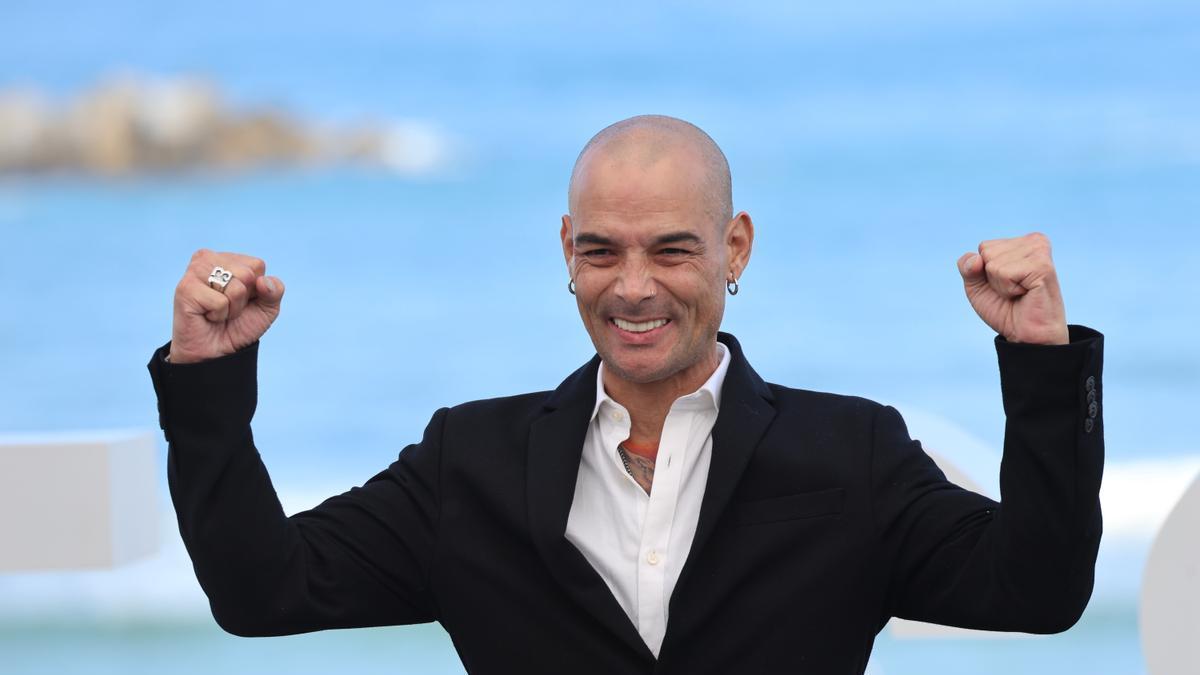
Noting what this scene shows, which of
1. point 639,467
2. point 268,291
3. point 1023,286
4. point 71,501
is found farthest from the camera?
point 71,501

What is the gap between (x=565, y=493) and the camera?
2.10 meters

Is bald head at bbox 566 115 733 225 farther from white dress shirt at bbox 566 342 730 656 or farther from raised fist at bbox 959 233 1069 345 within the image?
raised fist at bbox 959 233 1069 345

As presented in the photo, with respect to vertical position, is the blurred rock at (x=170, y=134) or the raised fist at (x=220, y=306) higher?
the blurred rock at (x=170, y=134)

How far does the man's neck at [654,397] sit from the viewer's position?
2.19 metres

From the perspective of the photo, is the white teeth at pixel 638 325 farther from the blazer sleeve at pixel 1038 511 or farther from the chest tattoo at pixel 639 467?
the blazer sleeve at pixel 1038 511

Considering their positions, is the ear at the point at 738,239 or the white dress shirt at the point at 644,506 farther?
the ear at the point at 738,239

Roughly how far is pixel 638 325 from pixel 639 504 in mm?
221

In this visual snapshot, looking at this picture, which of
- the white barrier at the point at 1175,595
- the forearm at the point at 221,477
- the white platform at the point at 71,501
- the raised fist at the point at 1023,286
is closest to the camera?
the raised fist at the point at 1023,286

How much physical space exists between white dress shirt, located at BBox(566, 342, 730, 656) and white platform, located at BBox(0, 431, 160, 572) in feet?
3.70

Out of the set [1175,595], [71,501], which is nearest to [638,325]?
[1175,595]

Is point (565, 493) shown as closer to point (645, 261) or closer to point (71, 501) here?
point (645, 261)

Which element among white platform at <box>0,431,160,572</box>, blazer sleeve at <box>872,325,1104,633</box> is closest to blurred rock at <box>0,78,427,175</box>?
white platform at <box>0,431,160,572</box>

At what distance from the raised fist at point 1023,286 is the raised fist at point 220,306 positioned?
79cm

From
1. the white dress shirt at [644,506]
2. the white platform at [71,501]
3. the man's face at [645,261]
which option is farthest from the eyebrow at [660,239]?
the white platform at [71,501]
